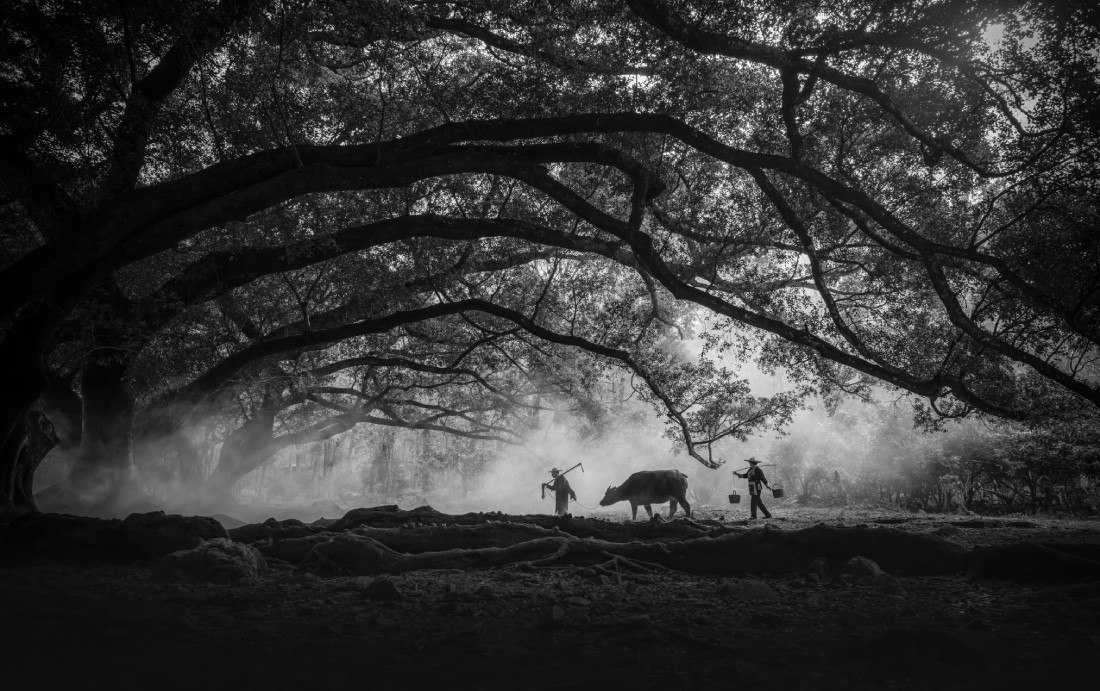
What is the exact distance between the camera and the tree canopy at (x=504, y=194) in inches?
259

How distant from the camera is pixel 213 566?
17.8ft

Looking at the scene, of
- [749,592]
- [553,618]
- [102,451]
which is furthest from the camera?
[102,451]

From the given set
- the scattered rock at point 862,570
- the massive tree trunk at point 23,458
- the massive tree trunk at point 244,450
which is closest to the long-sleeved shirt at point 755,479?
the scattered rock at point 862,570

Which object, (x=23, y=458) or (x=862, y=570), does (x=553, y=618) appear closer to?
(x=862, y=570)

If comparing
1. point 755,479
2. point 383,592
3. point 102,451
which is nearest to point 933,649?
point 383,592

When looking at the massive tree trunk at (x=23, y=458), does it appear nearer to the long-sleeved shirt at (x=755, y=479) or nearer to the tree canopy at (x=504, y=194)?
the tree canopy at (x=504, y=194)

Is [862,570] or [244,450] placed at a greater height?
[244,450]

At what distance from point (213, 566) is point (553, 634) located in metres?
3.17

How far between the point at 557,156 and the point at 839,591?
5147 mm

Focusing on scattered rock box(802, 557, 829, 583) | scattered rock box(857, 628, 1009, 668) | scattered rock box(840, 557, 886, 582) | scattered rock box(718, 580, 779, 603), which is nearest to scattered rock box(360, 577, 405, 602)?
scattered rock box(718, 580, 779, 603)

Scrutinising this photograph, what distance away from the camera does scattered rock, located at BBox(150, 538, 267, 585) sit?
5.38 m

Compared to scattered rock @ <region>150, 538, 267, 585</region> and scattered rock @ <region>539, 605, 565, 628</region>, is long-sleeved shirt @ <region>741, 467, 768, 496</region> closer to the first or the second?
scattered rock @ <region>539, 605, 565, 628</region>

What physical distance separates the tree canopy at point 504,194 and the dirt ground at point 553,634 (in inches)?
108

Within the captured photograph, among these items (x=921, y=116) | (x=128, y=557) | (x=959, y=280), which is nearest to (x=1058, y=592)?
(x=959, y=280)
